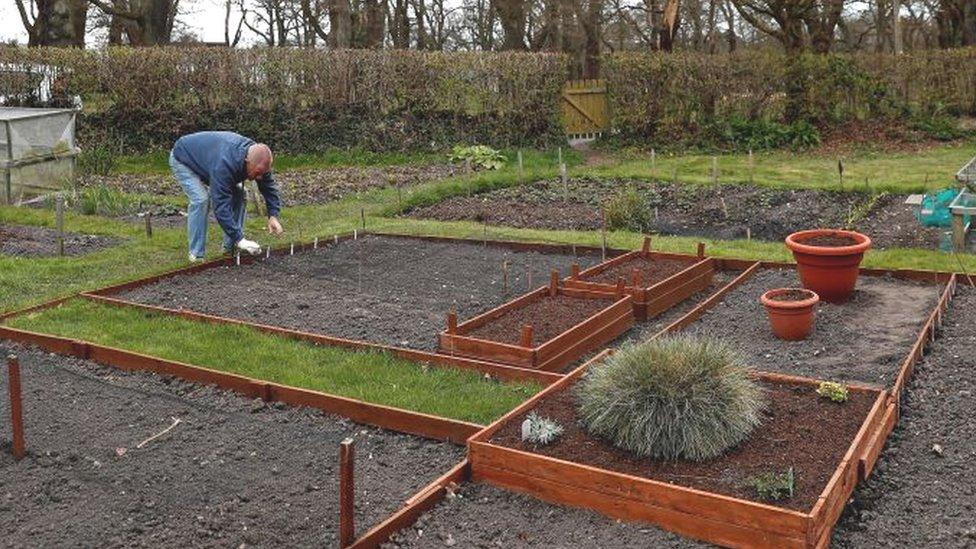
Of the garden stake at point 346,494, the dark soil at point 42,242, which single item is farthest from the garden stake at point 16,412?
the dark soil at point 42,242

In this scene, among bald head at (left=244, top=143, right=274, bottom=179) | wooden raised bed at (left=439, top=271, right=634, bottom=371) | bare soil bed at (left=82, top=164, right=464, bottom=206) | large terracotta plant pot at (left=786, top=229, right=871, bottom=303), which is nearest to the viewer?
wooden raised bed at (left=439, top=271, right=634, bottom=371)

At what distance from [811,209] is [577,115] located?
358 inches

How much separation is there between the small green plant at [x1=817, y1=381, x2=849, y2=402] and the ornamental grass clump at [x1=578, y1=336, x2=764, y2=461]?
494 millimetres

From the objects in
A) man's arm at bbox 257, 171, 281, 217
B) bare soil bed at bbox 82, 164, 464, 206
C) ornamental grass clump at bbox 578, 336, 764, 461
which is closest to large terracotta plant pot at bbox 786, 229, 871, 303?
ornamental grass clump at bbox 578, 336, 764, 461

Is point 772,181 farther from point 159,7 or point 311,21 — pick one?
point 311,21

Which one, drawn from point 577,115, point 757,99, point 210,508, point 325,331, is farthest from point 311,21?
point 210,508

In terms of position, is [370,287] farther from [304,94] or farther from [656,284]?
→ [304,94]

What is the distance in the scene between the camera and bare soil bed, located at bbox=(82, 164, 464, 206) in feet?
44.3

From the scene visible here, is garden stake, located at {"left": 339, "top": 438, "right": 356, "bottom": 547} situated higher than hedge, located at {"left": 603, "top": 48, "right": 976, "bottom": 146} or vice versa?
hedge, located at {"left": 603, "top": 48, "right": 976, "bottom": 146}

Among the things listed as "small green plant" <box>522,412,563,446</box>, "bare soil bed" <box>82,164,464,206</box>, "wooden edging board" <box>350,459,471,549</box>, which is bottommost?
"wooden edging board" <box>350,459,471,549</box>

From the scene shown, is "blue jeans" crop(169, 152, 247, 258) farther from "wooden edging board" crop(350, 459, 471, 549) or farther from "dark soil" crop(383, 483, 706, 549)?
→ "dark soil" crop(383, 483, 706, 549)

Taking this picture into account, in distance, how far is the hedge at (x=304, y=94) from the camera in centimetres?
1672

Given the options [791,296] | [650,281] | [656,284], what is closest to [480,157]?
[650,281]

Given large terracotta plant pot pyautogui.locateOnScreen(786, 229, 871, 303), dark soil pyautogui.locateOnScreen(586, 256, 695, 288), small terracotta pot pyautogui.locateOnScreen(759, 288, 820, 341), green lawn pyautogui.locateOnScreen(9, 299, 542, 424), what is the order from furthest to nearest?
dark soil pyautogui.locateOnScreen(586, 256, 695, 288), large terracotta plant pot pyautogui.locateOnScreen(786, 229, 871, 303), small terracotta pot pyautogui.locateOnScreen(759, 288, 820, 341), green lawn pyautogui.locateOnScreen(9, 299, 542, 424)
